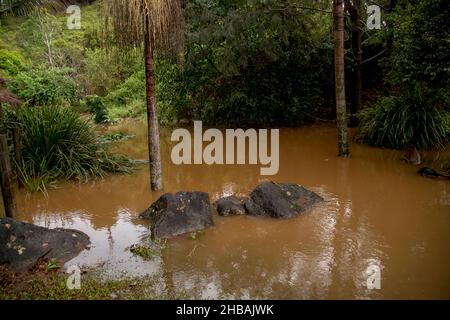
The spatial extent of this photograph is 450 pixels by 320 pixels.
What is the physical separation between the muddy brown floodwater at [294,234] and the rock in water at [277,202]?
0.21 meters

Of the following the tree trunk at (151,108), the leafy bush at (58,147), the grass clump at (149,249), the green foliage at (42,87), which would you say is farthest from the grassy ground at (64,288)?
the green foliage at (42,87)

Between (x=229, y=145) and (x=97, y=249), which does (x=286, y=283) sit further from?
(x=229, y=145)

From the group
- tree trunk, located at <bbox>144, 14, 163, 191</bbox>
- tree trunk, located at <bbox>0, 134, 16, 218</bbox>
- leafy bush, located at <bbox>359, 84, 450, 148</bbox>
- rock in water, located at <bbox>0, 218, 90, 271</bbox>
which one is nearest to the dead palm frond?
tree trunk, located at <bbox>144, 14, 163, 191</bbox>

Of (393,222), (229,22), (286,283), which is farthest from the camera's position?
(229,22)

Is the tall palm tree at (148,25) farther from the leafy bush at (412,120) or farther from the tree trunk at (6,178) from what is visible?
the leafy bush at (412,120)

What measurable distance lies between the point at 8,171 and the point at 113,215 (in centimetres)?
214

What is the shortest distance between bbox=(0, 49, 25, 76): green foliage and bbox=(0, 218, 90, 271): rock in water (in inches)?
580

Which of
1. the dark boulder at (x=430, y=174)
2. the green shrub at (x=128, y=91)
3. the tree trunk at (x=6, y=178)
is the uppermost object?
the green shrub at (x=128, y=91)

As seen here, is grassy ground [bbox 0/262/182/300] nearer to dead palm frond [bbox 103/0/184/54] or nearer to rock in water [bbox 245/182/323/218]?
rock in water [bbox 245/182/323/218]

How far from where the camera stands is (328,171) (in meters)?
9.84

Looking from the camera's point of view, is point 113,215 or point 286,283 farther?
point 113,215

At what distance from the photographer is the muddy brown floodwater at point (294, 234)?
16.8ft
